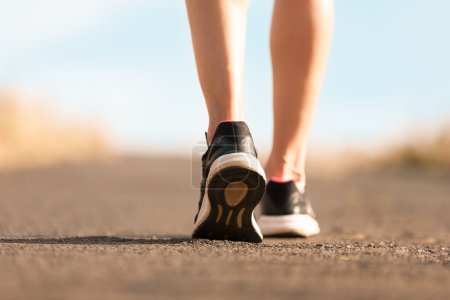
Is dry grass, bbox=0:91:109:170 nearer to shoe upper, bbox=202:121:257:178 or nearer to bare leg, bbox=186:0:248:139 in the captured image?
bare leg, bbox=186:0:248:139

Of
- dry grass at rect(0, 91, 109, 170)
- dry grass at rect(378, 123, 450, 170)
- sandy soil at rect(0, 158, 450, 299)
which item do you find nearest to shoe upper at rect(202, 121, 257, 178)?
sandy soil at rect(0, 158, 450, 299)

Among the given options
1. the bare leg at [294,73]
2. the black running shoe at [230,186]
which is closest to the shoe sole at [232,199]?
the black running shoe at [230,186]

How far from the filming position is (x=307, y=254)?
156 cm

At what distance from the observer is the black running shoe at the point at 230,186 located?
5.57 ft

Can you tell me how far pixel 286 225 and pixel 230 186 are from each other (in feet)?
1.97

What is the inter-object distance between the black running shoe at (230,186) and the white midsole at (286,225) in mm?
428

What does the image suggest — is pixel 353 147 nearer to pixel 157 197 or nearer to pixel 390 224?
pixel 157 197

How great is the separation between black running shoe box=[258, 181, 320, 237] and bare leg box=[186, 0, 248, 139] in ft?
1.65

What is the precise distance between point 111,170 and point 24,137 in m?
1.30

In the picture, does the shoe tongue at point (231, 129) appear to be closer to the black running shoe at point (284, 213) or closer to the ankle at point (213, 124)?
the ankle at point (213, 124)

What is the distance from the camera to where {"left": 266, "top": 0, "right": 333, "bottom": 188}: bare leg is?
2.29 metres

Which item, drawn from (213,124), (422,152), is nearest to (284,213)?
(213,124)

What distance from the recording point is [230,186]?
67.8 inches

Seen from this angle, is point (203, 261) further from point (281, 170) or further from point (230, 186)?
point (281, 170)
